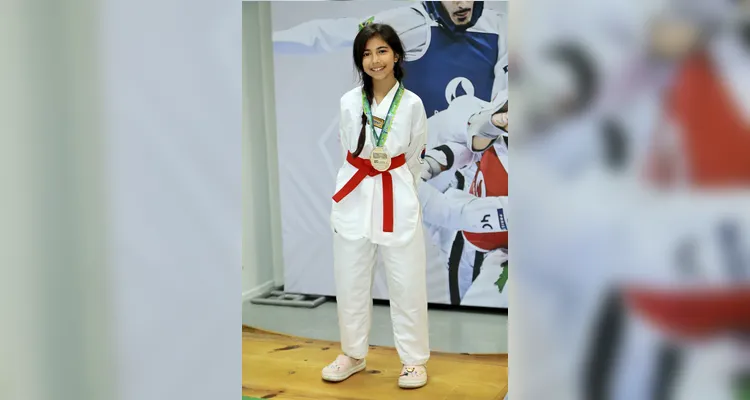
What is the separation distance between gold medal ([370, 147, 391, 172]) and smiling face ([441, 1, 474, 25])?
1216mm

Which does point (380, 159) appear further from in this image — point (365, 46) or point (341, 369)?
point (341, 369)

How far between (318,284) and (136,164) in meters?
3.22

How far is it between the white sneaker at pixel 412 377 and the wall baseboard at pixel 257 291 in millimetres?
1519

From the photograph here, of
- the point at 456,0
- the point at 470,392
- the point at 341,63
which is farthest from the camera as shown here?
the point at 341,63

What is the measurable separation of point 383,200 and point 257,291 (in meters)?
1.69

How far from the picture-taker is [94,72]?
759mm

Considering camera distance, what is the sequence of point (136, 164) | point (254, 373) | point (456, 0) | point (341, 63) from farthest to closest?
point (341, 63) < point (456, 0) < point (254, 373) < point (136, 164)

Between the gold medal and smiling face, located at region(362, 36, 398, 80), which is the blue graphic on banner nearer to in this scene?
smiling face, located at region(362, 36, 398, 80)

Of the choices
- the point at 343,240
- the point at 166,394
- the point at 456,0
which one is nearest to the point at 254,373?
the point at 343,240

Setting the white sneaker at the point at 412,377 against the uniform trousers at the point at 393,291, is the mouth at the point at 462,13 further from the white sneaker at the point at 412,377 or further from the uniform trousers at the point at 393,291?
the white sneaker at the point at 412,377

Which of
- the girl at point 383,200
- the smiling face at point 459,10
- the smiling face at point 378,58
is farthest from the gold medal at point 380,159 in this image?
the smiling face at point 459,10

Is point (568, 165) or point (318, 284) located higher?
point (568, 165)

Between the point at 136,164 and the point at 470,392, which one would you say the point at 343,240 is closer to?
the point at 470,392

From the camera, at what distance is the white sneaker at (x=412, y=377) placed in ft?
8.70
